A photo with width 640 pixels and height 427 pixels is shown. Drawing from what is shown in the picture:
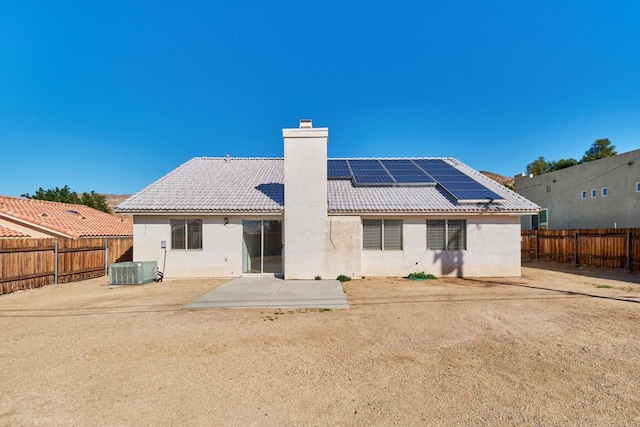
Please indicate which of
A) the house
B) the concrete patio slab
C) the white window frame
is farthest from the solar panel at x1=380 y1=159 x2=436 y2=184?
the white window frame

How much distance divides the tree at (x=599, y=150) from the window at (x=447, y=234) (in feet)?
150

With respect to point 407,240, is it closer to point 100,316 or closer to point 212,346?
point 212,346

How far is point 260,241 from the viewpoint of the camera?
12.2 m

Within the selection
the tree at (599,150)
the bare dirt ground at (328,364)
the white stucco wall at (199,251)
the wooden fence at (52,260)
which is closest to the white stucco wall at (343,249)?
the bare dirt ground at (328,364)

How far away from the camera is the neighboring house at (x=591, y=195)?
65.0 feet

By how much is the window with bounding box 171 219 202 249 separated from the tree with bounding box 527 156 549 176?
185 feet

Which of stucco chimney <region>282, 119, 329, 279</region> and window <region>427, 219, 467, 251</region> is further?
window <region>427, 219, 467, 251</region>

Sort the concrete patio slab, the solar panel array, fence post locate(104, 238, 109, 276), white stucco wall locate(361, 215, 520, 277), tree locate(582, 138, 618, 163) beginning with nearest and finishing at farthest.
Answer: the concrete patio slab, white stucco wall locate(361, 215, 520, 277), the solar panel array, fence post locate(104, 238, 109, 276), tree locate(582, 138, 618, 163)

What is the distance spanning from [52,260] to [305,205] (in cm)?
999

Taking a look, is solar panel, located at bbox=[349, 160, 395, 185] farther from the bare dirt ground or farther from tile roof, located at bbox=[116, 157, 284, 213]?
the bare dirt ground

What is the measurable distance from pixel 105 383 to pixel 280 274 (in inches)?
327

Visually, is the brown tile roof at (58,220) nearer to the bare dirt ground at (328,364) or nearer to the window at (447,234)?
the bare dirt ground at (328,364)

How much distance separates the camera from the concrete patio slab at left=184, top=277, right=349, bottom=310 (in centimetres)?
780

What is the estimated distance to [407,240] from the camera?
1208cm
